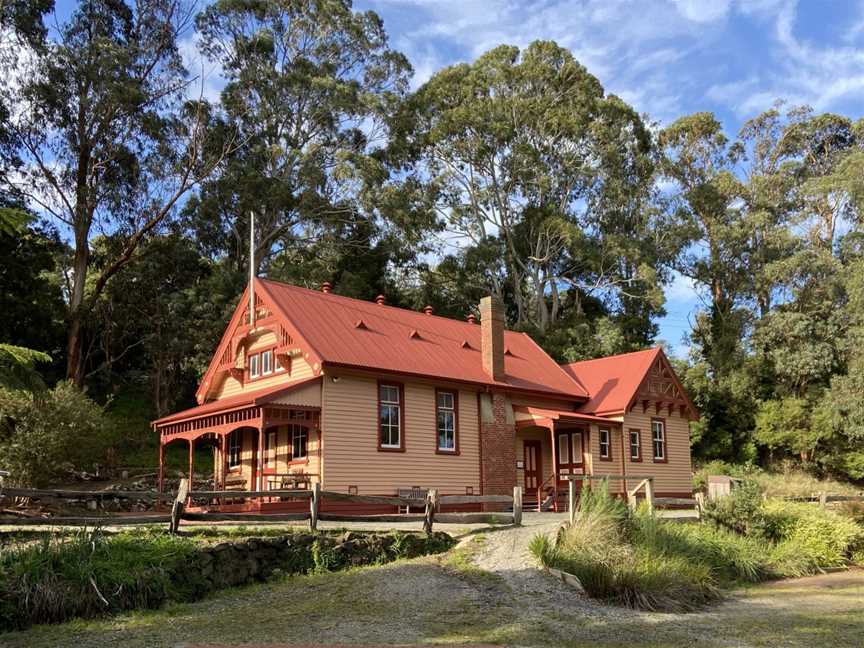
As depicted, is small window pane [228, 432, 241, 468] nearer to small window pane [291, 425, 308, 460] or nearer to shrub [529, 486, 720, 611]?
small window pane [291, 425, 308, 460]

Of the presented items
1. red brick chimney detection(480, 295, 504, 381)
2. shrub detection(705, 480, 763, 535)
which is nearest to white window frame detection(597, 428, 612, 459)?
red brick chimney detection(480, 295, 504, 381)

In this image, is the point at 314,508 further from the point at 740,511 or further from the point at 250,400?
the point at 740,511

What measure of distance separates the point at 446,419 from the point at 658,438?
1011 cm

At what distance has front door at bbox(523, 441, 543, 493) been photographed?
2711cm

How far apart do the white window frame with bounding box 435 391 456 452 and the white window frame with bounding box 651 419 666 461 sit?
9362 millimetres

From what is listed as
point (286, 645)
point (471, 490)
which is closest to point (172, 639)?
point (286, 645)

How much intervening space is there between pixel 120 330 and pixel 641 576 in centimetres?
3464

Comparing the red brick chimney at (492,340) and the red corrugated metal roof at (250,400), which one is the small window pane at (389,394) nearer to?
the red corrugated metal roof at (250,400)

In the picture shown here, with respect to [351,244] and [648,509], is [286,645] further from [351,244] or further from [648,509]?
[351,244]

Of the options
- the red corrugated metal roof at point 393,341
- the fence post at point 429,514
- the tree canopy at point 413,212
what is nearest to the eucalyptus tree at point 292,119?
the tree canopy at point 413,212

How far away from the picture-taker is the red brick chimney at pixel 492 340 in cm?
2586

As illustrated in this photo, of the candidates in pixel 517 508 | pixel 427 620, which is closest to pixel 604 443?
pixel 517 508

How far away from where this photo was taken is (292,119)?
4566 centimetres

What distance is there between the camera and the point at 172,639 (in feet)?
31.4
